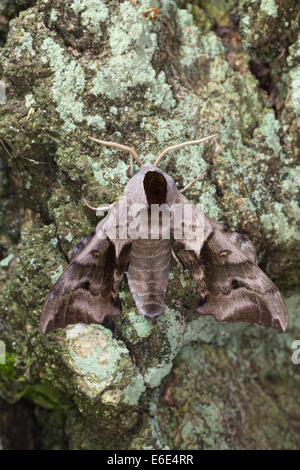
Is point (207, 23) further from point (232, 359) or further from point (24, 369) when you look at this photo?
point (24, 369)

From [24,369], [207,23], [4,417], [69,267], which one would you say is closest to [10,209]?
[69,267]

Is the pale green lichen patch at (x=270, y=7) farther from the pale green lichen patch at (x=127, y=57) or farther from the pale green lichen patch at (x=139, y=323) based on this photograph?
the pale green lichen patch at (x=139, y=323)

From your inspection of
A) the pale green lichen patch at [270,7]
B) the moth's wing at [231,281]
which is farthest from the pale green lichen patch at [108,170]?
the pale green lichen patch at [270,7]

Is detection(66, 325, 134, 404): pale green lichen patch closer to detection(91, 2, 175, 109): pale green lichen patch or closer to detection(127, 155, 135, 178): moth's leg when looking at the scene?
detection(127, 155, 135, 178): moth's leg

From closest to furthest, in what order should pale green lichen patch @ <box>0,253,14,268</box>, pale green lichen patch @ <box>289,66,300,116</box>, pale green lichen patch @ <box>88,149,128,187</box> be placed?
pale green lichen patch @ <box>88,149,128,187</box> < pale green lichen patch @ <box>289,66,300,116</box> < pale green lichen patch @ <box>0,253,14,268</box>

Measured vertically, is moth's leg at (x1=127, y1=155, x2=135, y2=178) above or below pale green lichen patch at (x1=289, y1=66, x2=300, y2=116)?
below

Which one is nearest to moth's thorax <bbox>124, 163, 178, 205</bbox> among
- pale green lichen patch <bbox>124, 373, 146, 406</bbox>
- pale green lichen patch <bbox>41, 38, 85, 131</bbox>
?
pale green lichen patch <bbox>41, 38, 85, 131</bbox>

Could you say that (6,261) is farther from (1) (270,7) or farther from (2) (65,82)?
(1) (270,7)

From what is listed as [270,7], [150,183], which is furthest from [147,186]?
[270,7]
